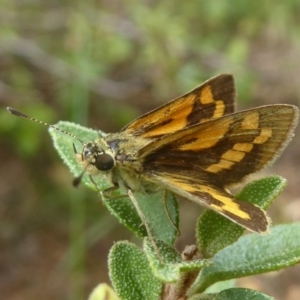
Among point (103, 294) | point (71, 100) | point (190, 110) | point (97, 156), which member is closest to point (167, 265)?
point (103, 294)

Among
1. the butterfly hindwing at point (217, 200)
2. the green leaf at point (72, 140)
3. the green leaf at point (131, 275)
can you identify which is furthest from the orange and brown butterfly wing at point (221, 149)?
the green leaf at point (131, 275)

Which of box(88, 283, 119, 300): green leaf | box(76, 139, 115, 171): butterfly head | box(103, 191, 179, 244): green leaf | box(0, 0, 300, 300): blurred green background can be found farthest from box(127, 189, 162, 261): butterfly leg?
box(0, 0, 300, 300): blurred green background

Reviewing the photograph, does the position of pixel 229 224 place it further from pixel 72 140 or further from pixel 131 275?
pixel 72 140

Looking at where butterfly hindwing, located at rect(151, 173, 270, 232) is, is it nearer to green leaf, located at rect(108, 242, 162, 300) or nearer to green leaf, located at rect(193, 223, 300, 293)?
green leaf, located at rect(193, 223, 300, 293)

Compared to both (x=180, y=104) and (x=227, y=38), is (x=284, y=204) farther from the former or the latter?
(x=180, y=104)

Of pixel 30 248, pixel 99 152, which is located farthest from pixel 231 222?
pixel 30 248

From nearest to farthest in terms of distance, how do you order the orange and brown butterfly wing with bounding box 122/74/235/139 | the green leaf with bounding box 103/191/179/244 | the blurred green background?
the green leaf with bounding box 103/191/179/244 < the orange and brown butterfly wing with bounding box 122/74/235/139 < the blurred green background
